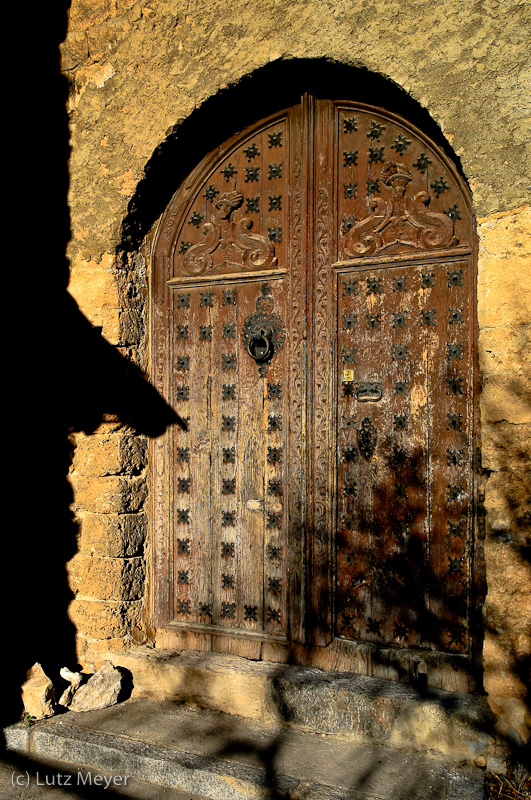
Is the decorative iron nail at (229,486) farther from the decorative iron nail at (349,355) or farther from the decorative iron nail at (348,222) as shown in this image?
the decorative iron nail at (348,222)

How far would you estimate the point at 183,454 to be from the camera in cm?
385

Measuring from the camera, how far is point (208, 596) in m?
3.76

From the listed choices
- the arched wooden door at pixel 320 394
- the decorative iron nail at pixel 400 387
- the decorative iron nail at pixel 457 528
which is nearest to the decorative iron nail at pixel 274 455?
the arched wooden door at pixel 320 394

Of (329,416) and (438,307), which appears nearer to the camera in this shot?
(438,307)

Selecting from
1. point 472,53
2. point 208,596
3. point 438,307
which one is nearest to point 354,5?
point 472,53

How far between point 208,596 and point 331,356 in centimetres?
158

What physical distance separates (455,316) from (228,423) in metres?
1.39

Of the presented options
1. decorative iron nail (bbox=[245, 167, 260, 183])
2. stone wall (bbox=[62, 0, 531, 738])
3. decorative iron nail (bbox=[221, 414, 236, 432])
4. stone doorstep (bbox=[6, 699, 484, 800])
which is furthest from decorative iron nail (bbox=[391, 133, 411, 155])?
stone doorstep (bbox=[6, 699, 484, 800])

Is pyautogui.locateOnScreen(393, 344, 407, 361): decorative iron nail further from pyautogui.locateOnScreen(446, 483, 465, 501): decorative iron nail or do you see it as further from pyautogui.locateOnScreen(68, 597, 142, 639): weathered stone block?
pyautogui.locateOnScreen(68, 597, 142, 639): weathered stone block

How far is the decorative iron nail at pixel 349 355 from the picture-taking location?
344cm

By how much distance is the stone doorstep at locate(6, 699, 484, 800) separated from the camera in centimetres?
269

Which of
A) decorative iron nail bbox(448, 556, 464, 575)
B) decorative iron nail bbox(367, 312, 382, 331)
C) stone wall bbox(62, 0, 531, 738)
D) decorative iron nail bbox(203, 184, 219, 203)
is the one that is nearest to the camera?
stone wall bbox(62, 0, 531, 738)

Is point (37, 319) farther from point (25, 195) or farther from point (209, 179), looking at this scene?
point (209, 179)

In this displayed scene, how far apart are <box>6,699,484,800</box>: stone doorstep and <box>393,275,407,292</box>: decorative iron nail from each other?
2238mm
